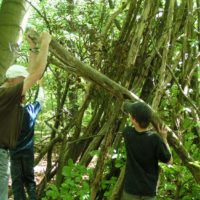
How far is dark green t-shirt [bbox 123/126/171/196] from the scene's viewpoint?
9.43 ft

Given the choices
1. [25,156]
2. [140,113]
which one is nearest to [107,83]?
[140,113]

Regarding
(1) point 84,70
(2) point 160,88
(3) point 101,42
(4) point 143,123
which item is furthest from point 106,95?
(4) point 143,123

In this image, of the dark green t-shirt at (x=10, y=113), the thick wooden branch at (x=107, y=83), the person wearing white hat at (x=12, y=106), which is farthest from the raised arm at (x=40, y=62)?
the thick wooden branch at (x=107, y=83)

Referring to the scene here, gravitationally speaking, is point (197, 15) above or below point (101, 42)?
above

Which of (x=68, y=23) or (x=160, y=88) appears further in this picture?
(x=68, y=23)

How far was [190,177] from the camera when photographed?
341 centimetres

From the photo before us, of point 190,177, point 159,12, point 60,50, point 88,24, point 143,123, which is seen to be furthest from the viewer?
point 88,24

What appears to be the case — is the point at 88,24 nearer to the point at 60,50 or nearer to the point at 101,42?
the point at 101,42

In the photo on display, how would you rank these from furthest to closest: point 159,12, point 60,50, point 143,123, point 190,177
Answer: point 159,12, point 190,177, point 60,50, point 143,123

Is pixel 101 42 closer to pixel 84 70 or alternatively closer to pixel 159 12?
pixel 159 12

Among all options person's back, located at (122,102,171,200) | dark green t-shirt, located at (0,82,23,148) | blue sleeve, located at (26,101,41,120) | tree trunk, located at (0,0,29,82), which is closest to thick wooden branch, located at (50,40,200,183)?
person's back, located at (122,102,171,200)

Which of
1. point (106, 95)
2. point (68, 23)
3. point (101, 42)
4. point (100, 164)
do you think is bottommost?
point (100, 164)

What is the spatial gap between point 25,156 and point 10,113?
3.70 feet

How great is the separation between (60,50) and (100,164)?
1.16 meters
